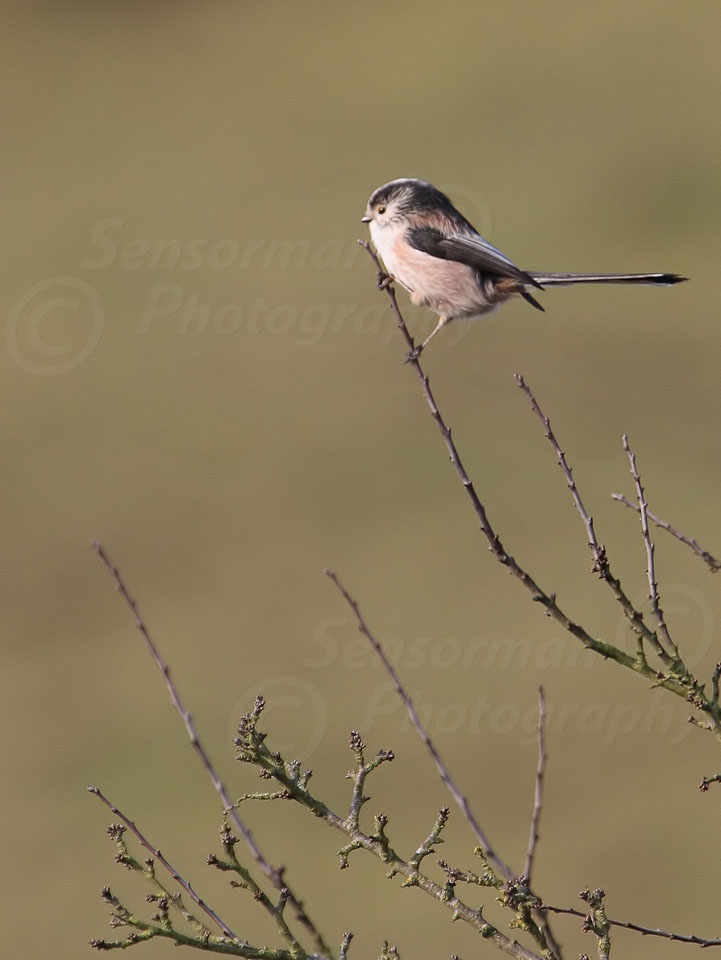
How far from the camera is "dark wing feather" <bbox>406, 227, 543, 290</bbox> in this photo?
6535 millimetres

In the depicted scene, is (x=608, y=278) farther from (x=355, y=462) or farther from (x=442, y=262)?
(x=355, y=462)

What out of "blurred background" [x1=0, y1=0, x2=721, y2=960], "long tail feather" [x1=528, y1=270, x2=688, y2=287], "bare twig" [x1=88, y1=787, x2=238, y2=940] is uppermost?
"blurred background" [x1=0, y1=0, x2=721, y2=960]

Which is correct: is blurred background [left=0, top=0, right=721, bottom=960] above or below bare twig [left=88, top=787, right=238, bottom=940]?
above

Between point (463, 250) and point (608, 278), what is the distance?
1.26 meters

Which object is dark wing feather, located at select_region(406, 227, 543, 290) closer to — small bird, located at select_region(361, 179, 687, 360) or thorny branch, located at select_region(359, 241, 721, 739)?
small bird, located at select_region(361, 179, 687, 360)

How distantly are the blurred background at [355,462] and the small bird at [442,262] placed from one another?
19.2 metres

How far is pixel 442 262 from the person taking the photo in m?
6.66

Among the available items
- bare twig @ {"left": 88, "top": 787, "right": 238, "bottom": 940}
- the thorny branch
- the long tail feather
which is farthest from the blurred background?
bare twig @ {"left": 88, "top": 787, "right": 238, "bottom": 940}

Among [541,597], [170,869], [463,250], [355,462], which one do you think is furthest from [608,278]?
[355,462]

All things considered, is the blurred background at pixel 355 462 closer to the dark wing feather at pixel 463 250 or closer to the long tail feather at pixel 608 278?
the dark wing feather at pixel 463 250

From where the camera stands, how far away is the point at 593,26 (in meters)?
45.5

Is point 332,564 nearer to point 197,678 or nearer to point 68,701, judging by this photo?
point 197,678

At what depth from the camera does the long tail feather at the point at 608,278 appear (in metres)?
5.47

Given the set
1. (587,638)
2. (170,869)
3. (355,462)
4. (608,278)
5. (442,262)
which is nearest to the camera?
(170,869)
